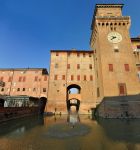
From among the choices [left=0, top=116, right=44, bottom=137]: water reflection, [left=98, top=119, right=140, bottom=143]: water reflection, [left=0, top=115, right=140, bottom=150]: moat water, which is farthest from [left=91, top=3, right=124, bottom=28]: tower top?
[left=0, top=116, right=44, bottom=137]: water reflection

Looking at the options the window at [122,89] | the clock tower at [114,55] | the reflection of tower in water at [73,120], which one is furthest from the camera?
the clock tower at [114,55]

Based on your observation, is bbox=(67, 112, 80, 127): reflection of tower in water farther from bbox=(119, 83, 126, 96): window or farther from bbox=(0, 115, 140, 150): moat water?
bbox=(119, 83, 126, 96): window

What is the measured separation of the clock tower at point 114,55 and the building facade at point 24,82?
1611 centimetres

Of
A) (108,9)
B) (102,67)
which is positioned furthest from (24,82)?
(108,9)

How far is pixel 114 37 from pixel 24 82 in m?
25.7

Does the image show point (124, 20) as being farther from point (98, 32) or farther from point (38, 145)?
point (38, 145)

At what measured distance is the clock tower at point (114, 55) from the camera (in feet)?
78.3

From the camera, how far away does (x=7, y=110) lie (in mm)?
17484

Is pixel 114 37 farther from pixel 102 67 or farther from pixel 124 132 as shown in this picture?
pixel 124 132

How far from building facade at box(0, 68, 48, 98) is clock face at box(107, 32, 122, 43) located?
19.0 meters

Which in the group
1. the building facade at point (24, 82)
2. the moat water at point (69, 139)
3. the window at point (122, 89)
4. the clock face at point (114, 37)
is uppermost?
the clock face at point (114, 37)

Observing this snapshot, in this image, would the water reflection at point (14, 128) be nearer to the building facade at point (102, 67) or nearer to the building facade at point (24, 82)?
the building facade at point (102, 67)

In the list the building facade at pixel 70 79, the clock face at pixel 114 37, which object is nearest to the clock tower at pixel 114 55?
the clock face at pixel 114 37

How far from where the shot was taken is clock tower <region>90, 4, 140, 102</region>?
78.3 ft
